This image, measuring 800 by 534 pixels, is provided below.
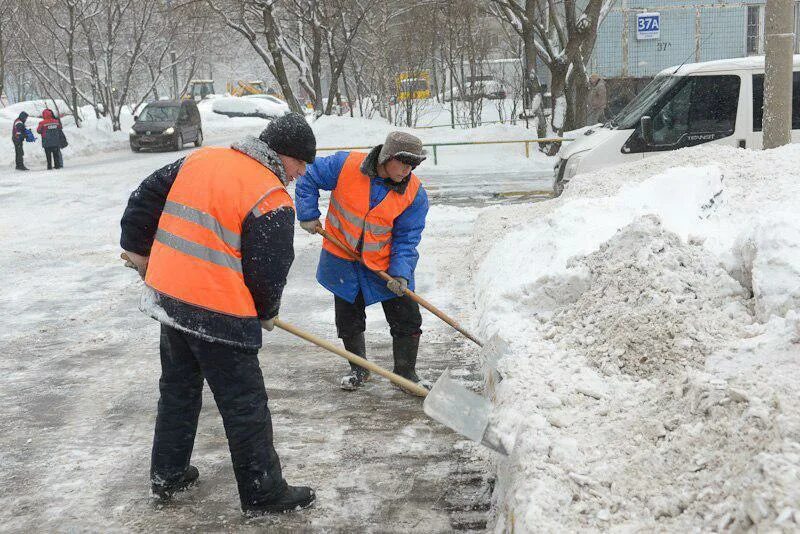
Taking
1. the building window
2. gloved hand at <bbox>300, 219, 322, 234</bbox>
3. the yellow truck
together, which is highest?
the building window

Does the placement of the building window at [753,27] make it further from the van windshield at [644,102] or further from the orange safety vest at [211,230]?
the orange safety vest at [211,230]

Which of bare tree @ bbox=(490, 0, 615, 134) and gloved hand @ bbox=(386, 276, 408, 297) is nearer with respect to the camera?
gloved hand @ bbox=(386, 276, 408, 297)

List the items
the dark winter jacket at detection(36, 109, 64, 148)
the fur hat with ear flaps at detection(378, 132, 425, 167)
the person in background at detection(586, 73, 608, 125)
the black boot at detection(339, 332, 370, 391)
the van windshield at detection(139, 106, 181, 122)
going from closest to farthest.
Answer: the fur hat with ear flaps at detection(378, 132, 425, 167), the black boot at detection(339, 332, 370, 391), the dark winter jacket at detection(36, 109, 64, 148), the person in background at detection(586, 73, 608, 125), the van windshield at detection(139, 106, 181, 122)

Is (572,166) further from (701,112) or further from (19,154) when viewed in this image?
(19,154)

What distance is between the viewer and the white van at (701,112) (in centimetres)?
943

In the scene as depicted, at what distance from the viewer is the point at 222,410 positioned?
134 inches

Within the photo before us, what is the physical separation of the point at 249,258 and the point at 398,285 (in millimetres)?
1675

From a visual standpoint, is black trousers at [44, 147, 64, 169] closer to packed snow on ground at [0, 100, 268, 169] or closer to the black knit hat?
packed snow on ground at [0, 100, 268, 169]

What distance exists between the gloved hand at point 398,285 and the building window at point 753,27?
72.5ft

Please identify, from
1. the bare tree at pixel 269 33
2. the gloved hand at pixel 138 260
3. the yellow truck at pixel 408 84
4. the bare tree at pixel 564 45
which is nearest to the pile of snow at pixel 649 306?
the gloved hand at pixel 138 260

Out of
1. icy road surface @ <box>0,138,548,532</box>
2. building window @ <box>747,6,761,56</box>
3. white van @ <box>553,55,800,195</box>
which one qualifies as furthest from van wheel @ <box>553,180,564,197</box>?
building window @ <box>747,6,761,56</box>

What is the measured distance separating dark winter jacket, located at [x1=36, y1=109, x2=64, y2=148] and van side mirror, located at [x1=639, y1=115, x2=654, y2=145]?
1505 centimetres

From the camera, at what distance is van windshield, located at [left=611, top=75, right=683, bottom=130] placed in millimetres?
9609

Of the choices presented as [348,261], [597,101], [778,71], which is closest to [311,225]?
[348,261]
